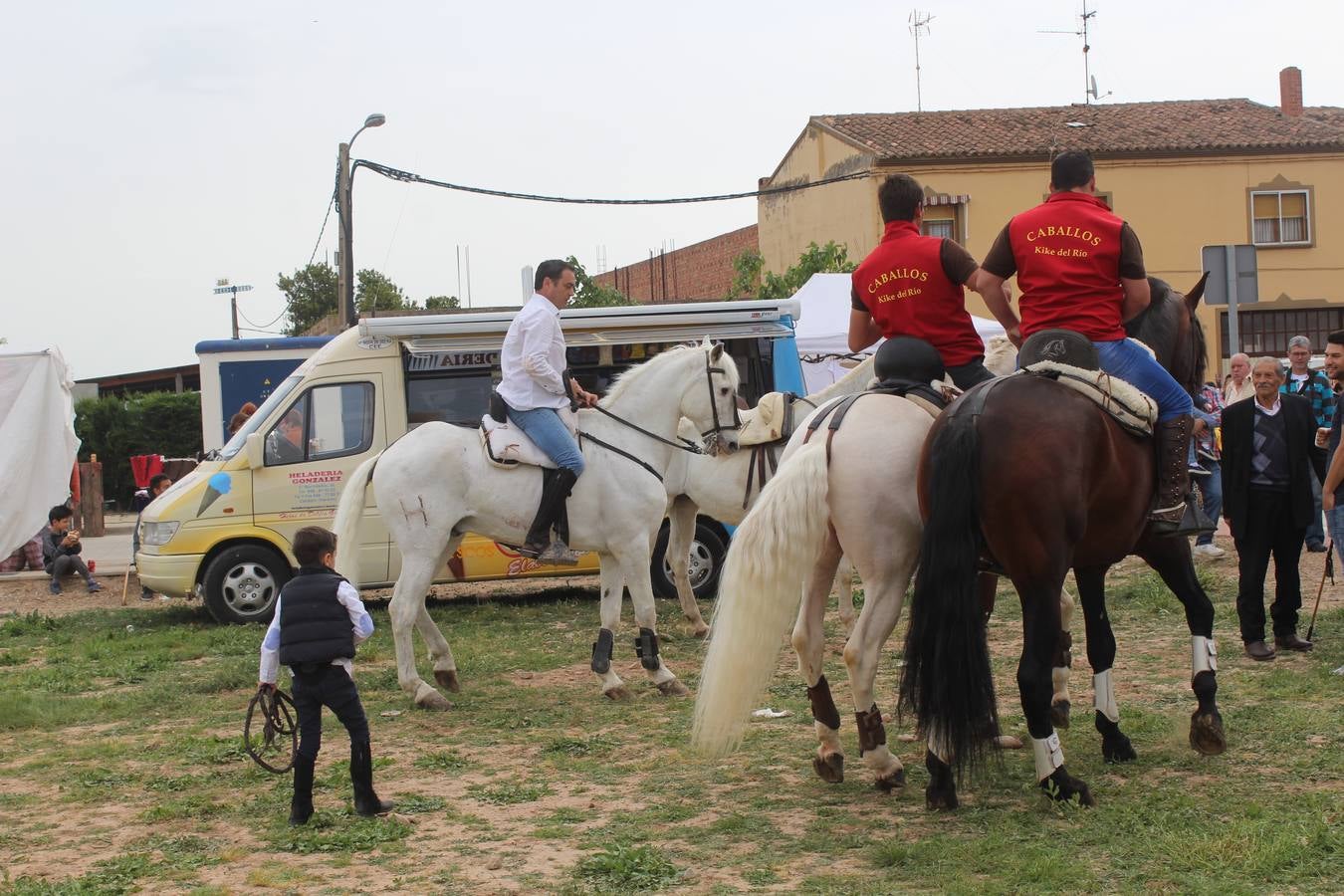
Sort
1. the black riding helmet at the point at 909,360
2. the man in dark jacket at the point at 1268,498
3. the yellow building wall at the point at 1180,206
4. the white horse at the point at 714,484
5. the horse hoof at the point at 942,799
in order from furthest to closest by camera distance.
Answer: the yellow building wall at the point at 1180,206 < the white horse at the point at 714,484 < the man in dark jacket at the point at 1268,498 < the black riding helmet at the point at 909,360 < the horse hoof at the point at 942,799

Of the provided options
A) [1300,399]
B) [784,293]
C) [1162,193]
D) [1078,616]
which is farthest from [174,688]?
[1162,193]

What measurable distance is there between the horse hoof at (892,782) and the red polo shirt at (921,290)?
1973mm

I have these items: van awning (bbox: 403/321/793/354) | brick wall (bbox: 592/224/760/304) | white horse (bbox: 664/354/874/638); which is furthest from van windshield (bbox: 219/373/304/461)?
brick wall (bbox: 592/224/760/304)

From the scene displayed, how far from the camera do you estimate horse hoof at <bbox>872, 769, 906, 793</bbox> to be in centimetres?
596

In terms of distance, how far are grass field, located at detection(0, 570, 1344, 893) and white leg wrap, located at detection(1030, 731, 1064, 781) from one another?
0.14m

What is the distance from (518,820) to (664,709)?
8.35 ft

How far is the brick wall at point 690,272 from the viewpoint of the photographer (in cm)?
4634

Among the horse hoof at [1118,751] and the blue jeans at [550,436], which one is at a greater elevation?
the blue jeans at [550,436]

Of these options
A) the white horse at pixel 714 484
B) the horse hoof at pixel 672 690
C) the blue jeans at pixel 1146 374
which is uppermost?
the blue jeans at pixel 1146 374

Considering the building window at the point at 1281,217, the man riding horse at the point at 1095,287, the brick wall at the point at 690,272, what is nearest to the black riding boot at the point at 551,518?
the man riding horse at the point at 1095,287

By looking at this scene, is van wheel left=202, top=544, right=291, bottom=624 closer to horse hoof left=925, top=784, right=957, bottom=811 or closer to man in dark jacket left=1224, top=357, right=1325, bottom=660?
man in dark jacket left=1224, top=357, right=1325, bottom=660

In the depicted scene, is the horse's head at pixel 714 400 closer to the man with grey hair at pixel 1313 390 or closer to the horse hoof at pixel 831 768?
the horse hoof at pixel 831 768

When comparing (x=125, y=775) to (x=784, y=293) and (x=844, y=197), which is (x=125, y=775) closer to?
(x=784, y=293)

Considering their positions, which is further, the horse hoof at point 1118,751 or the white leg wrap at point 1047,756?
the horse hoof at point 1118,751
